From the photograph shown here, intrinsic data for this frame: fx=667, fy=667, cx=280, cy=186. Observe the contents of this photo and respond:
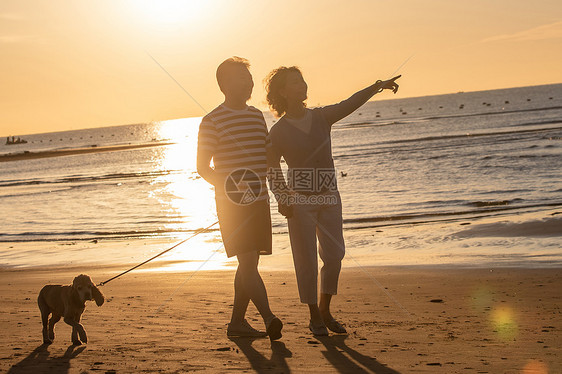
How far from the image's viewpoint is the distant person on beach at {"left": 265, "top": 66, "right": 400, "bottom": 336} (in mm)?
5094

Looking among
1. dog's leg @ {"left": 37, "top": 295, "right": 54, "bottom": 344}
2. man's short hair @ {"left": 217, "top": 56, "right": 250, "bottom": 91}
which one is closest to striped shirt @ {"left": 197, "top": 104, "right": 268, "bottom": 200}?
man's short hair @ {"left": 217, "top": 56, "right": 250, "bottom": 91}

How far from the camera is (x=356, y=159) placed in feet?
132

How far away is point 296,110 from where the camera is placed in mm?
5195

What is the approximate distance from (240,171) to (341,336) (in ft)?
4.92

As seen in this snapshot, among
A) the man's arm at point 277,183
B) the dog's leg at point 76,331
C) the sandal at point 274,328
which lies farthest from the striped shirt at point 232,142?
the dog's leg at point 76,331

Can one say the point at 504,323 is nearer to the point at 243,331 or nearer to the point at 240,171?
the point at 243,331

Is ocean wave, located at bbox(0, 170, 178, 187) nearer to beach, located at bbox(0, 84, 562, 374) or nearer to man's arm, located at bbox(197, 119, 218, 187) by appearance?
Result: beach, located at bbox(0, 84, 562, 374)

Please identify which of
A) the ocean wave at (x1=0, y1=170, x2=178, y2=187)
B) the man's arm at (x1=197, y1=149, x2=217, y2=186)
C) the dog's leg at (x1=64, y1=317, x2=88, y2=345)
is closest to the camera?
the man's arm at (x1=197, y1=149, x2=217, y2=186)

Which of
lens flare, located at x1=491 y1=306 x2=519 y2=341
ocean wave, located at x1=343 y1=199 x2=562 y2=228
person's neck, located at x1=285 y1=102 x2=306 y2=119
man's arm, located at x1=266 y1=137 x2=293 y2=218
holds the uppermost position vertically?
person's neck, located at x1=285 y1=102 x2=306 y2=119

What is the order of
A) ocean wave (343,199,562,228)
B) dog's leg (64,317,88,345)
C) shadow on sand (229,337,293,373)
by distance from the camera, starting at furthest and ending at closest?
ocean wave (343,199,562,228), dog's leg (64,317,88,345), shadow on sand (229,337,293,373)

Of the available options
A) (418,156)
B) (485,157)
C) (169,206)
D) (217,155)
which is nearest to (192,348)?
(217,155)

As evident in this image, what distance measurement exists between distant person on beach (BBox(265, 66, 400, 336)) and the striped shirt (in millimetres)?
184

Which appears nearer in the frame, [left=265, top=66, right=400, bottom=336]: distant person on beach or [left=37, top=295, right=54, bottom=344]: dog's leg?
[left=265, top=66, right=400, bottom=336]: distant person on beach

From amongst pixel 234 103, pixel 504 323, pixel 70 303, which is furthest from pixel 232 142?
pixel 504 323
